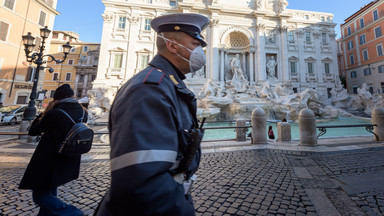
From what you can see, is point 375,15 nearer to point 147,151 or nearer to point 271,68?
point 271,68

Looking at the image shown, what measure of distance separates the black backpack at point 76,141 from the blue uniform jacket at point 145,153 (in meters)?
1.35

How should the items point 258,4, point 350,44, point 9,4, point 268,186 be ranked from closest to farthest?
point 268,186
point 9,4
point 258,4
point 350,44

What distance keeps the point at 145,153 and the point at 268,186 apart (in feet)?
9.78

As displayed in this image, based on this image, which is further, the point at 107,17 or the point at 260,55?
the point at 260,55

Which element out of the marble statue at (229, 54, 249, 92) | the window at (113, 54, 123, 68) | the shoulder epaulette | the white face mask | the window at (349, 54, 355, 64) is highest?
the window at (349, 54, 355, 64)

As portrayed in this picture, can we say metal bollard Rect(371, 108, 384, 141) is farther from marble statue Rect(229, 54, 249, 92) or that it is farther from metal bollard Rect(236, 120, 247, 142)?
marble statue Rect(229, 54, 249, 92)

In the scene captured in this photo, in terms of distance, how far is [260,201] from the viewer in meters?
2.43

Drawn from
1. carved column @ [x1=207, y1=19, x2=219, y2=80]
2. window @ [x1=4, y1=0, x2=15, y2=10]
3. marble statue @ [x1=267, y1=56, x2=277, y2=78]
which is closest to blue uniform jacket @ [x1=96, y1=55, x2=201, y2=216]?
carved column @ [x1=207, y1=19, x2=219, y2=80]

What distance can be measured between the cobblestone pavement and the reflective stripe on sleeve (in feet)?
6.42

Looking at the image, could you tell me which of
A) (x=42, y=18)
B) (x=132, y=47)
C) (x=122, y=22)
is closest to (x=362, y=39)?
(x=132, y=47)

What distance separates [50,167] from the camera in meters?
1.84

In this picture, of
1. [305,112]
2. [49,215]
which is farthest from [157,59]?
[305,112]

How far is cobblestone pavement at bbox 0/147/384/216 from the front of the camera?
2246 mm

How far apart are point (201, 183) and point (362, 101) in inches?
1028
